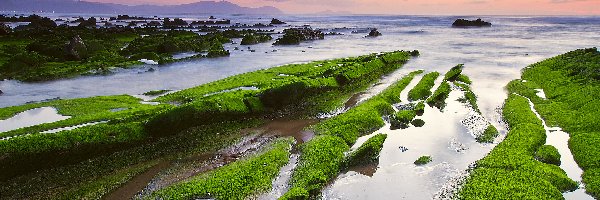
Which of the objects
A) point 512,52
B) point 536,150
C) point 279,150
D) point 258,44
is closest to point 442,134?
point 536,150

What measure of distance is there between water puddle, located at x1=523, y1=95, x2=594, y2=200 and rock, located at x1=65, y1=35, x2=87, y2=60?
181 feet

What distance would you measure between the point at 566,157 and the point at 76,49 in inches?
2316

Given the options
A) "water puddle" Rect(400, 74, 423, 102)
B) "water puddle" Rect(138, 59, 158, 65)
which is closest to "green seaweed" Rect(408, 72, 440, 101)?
"water puddle" Rect(400, 74, 423, 102)

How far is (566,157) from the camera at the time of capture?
944 inches

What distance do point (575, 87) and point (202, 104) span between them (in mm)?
32339

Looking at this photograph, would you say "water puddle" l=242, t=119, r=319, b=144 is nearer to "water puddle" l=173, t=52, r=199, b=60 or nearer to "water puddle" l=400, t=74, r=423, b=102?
"water puddle" l=400, t=74, r=423, b=102

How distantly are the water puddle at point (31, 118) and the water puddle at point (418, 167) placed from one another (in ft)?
67.6

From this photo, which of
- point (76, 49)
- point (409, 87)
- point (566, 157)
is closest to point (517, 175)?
point (566, 157)

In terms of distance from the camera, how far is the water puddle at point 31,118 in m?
27.6

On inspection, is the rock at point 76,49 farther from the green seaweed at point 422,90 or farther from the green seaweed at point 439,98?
the green seaweed at point 439,98

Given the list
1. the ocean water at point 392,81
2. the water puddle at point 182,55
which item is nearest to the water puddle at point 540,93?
the ocean water at point 392,81

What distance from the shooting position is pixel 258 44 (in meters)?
91.4

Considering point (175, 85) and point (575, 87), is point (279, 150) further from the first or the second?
point (575, 87)

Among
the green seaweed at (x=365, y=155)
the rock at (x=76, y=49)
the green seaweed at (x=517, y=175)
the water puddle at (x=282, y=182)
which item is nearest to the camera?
the green seaweed at (x=517, y=175)
